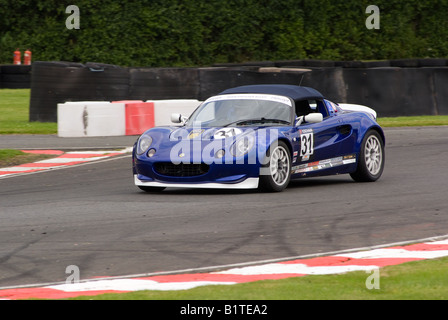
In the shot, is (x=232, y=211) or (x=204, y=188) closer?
(x=232, y=211)

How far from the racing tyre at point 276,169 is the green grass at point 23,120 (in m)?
9.26

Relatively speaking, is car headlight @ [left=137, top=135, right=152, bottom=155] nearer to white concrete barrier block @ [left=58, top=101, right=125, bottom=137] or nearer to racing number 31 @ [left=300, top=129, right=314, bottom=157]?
racing number 31 @ [left=300, top=129, right=314, bottom=157]

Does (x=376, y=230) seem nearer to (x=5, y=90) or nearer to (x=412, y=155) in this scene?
(x=412, y=155)

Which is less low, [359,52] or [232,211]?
[359,52]

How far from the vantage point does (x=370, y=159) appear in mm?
11906

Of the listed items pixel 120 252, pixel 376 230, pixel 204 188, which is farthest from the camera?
pixel 204 188

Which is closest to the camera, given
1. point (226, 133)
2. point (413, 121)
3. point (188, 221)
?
point (188, 221)

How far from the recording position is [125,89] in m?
20.0

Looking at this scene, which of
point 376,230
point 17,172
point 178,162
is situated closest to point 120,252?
point 376,230

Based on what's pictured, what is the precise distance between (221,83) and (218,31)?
10961 mm

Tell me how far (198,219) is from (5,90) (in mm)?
19278

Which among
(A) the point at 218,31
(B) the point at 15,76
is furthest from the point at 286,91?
(A) the point at 218,31

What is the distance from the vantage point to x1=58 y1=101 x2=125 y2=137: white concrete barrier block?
1781cm

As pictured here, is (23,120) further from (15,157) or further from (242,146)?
(242,146)
